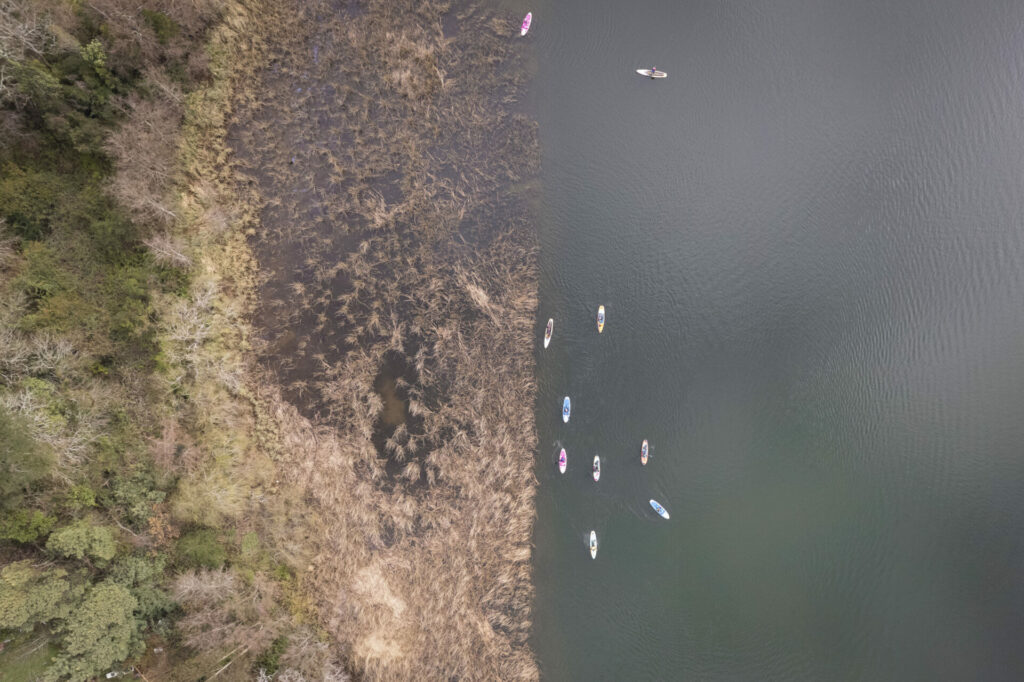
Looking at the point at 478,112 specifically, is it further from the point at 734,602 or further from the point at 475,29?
the point at 734,602

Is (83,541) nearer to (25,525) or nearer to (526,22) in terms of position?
(25,525)

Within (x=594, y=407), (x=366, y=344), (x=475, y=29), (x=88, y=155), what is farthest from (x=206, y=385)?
(x=475, y=29)

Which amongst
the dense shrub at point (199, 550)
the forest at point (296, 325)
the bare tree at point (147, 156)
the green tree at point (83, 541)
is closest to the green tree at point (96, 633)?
the forest at point (296, 325)

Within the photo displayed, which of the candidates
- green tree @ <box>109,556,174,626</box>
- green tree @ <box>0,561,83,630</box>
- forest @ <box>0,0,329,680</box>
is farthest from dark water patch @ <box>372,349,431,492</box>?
green tree @ <box>0,561,83,630</box>

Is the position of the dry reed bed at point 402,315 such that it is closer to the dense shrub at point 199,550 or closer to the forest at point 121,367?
the forest at point 121,367

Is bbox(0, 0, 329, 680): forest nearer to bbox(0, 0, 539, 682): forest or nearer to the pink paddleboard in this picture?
bbox(0, 0, 539, 682): forest
